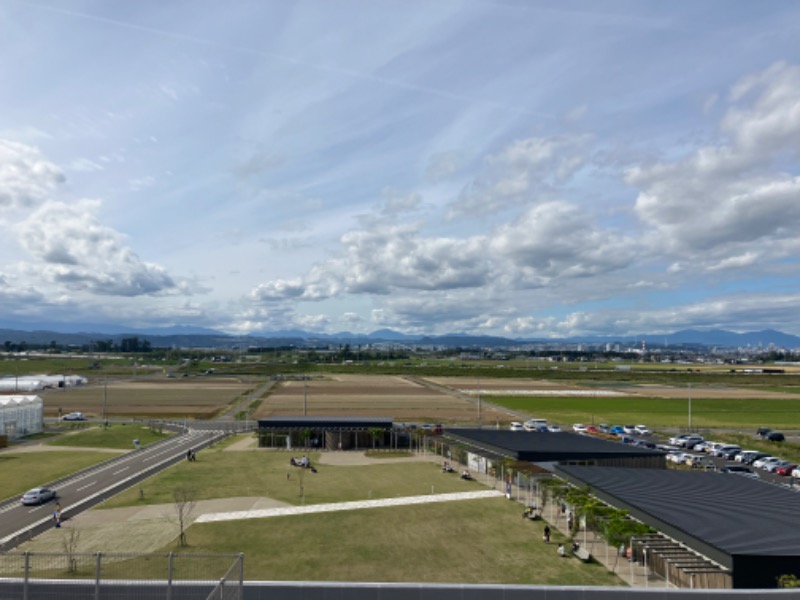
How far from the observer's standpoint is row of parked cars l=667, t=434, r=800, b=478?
45125 mm

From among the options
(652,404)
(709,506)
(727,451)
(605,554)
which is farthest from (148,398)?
(709,506)

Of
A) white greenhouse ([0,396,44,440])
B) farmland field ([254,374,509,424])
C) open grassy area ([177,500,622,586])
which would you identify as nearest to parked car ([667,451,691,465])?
open grassy area ([177,500,622,586])

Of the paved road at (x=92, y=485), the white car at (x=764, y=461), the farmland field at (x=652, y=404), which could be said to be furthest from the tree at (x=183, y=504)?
the farmland field at (x=652, y=404)

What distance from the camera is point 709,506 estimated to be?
82.6 ft

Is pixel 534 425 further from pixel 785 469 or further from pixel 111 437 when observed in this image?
pixel 111 437

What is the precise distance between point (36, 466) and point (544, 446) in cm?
3977

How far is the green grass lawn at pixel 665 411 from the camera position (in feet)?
245

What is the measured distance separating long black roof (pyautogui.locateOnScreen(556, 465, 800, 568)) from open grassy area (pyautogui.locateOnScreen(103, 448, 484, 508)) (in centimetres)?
1086

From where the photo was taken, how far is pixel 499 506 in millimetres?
33406

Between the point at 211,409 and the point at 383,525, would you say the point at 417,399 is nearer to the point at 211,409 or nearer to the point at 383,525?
the point at 211,409

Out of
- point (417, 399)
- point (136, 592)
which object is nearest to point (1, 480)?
point (136, 592)

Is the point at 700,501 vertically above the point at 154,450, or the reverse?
the point at 700,501

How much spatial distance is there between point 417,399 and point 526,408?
20.9 meters

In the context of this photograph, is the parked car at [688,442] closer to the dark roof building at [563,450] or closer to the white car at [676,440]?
the white car at [676,440]
